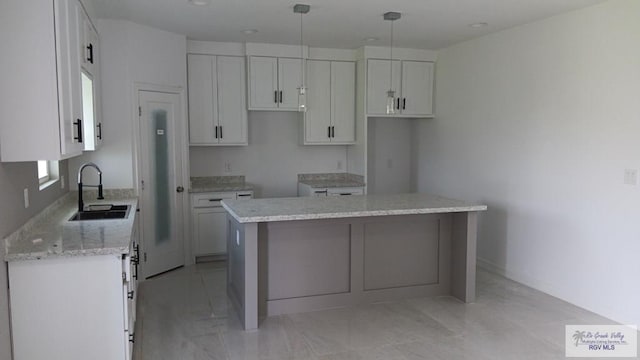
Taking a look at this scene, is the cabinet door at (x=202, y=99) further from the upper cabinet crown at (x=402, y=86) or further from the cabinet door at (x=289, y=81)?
the upper cabinet crown at (x=402, y=86)

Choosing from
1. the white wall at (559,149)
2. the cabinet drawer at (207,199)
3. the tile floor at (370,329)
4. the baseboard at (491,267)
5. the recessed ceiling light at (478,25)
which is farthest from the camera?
the cabinet drawer at (207,199)

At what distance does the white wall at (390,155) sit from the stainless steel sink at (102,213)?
3615 mm

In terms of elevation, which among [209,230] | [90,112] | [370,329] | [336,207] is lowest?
[370,329]

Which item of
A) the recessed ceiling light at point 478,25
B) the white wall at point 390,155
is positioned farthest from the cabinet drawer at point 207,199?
the recessed ceiling light at point 478,25

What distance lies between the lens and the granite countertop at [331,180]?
607 centimetres

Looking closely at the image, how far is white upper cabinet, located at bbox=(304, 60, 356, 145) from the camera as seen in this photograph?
20.0 ft

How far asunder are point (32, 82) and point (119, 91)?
7.48 ft

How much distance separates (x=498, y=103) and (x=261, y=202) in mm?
2747

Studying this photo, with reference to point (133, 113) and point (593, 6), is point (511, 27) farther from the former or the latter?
point (133, 113)

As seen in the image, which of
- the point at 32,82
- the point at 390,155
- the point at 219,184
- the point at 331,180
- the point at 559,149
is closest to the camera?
the point at 32,82

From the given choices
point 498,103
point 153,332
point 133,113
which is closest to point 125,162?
point 133,113

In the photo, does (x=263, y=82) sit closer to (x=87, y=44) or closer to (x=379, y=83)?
(x=379, y=83)

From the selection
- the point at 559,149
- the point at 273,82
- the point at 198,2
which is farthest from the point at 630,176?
the point at 273,82

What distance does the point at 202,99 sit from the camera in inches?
222
